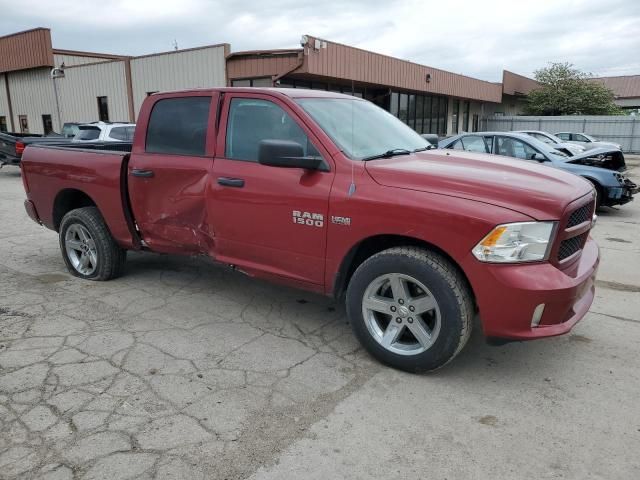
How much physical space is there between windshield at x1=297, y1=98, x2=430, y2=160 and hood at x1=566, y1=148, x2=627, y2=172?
21.4 ft

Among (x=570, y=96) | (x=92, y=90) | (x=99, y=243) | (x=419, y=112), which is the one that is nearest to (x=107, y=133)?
(x=99, y=243)

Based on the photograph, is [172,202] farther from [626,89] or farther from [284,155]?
[626,89]

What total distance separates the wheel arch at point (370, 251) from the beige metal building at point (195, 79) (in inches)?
483

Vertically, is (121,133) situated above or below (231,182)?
above

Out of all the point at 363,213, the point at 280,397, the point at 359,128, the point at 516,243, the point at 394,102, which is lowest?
the point at 280,397

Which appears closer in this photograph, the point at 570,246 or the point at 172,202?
the point at 570,246

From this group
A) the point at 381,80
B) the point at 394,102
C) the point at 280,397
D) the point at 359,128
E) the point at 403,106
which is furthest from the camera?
the point at 403,106

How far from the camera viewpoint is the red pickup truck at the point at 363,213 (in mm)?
2998

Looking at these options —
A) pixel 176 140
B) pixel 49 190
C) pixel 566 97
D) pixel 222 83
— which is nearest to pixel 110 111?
pixel 222 83

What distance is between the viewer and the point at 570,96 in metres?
39.1

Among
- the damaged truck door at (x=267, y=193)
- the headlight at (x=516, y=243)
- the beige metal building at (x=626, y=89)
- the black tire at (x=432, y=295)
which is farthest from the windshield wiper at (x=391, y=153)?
the beige metal building at (x=626, y=89)

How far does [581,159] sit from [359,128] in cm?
743

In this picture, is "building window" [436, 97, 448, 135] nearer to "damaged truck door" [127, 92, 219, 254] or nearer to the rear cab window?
the rear cab window

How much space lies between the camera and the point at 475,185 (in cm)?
314
